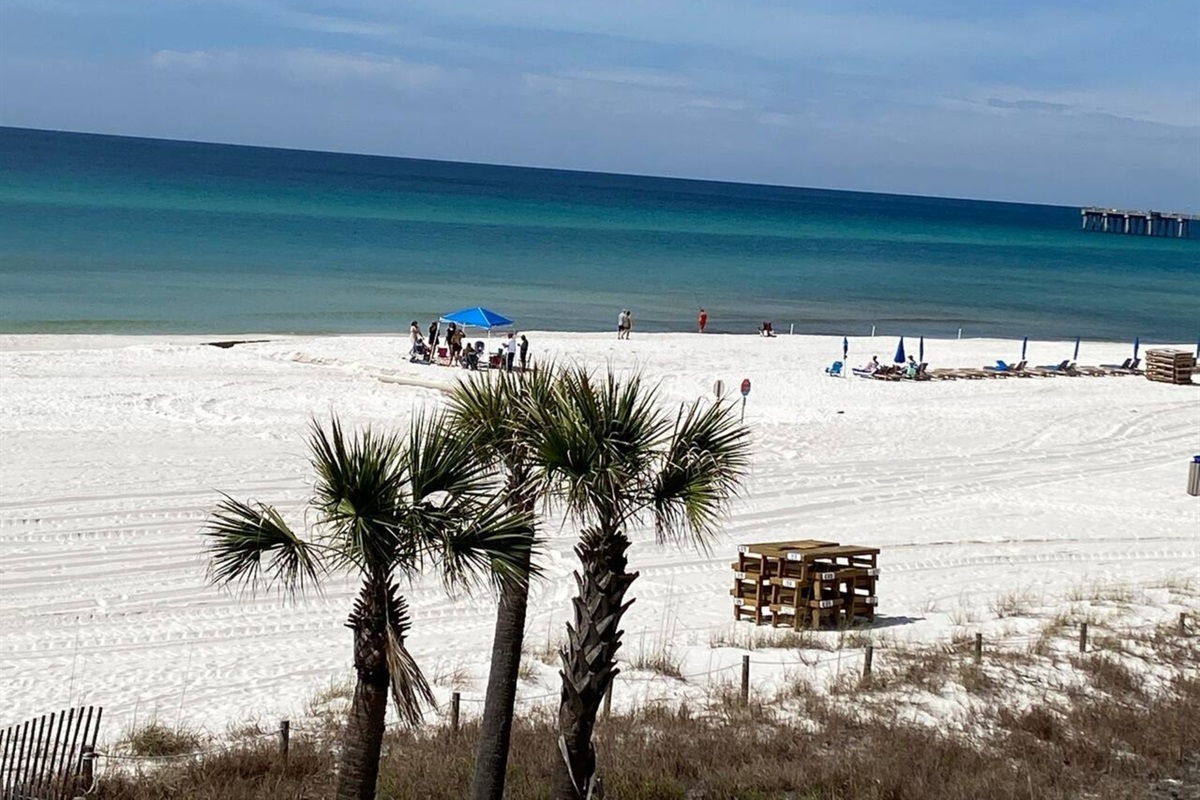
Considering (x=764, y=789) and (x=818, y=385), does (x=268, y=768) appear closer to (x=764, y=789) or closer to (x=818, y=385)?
(x=764, y=789)

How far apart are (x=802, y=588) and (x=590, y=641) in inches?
299

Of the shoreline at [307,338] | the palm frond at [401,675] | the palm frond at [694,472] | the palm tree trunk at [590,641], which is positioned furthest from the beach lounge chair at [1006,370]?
the palm frond at [401,675]

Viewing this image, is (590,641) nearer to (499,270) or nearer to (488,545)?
(488,545)

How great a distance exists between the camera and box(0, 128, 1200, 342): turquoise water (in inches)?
2109

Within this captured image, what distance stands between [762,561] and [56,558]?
8310 mm

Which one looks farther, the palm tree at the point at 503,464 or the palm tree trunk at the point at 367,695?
the palm tree at the point at 503,464

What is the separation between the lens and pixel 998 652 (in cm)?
1412

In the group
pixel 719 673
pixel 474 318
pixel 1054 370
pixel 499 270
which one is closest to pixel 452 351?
pixel 474 318


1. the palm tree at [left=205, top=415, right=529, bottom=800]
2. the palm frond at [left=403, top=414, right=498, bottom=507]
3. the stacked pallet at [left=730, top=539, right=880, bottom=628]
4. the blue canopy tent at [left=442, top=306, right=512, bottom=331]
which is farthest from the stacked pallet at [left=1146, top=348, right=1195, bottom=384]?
the palm tree at [left=205, top=415, right=529, bottom=800]

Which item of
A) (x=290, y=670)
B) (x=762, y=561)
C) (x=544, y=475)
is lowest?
(x=290, y=670)

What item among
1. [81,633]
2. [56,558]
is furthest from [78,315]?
[81,633]

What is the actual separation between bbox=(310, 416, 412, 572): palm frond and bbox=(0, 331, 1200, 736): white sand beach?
5.05 meters

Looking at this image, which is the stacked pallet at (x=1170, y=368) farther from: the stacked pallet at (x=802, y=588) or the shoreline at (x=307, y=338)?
the stacked pallet at (x=802, y=588)

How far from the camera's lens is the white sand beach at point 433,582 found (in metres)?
14.2
